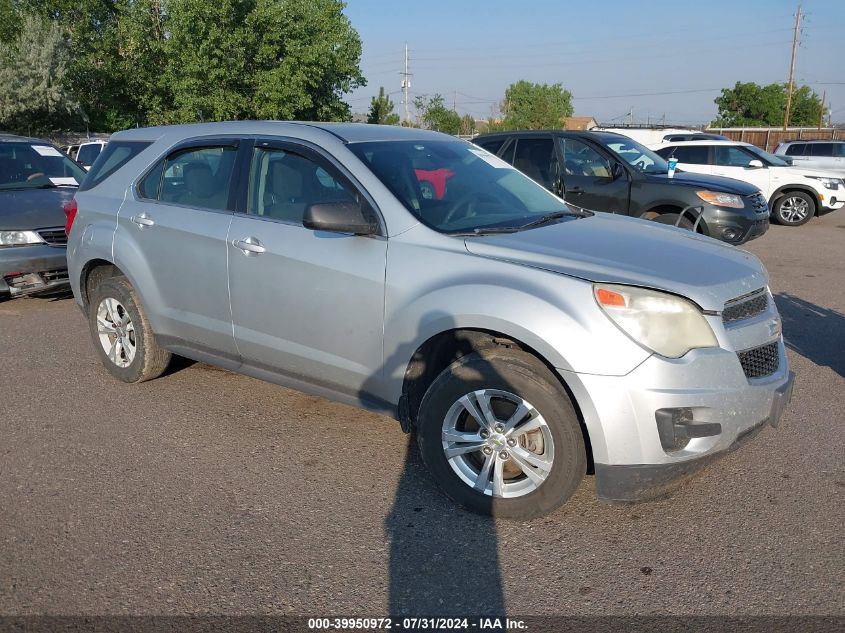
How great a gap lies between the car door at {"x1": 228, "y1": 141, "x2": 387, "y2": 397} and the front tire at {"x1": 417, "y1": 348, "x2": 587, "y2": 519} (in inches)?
21.2

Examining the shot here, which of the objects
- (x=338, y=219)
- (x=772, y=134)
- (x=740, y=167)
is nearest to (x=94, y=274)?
(x=338, y=219)

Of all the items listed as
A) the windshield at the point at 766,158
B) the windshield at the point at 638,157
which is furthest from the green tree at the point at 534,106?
the windshield at the point at 638,157

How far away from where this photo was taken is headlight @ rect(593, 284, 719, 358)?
321 cm

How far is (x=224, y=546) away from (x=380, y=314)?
4.23 feet

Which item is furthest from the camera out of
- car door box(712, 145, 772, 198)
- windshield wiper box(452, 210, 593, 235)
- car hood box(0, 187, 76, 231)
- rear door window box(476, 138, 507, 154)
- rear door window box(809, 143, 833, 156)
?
rear door window box(809, 143, 833, 156)

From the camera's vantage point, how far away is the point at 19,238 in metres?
7.57

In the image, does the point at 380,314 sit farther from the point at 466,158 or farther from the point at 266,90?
the point at 266,90

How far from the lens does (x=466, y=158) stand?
4.77m

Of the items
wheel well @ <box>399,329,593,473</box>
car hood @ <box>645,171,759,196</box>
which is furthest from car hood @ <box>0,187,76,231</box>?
car hood @ <box>645,171,759,196</box>

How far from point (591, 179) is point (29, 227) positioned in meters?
6.40

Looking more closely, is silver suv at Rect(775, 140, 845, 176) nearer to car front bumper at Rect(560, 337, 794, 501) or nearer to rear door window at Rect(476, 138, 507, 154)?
rear door window at Rect(476, 138, 507, 154)

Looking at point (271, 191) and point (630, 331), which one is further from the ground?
point (271, 191)

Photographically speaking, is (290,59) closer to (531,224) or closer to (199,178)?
(199,178)

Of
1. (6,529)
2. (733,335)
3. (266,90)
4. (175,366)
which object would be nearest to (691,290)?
(733,335)
